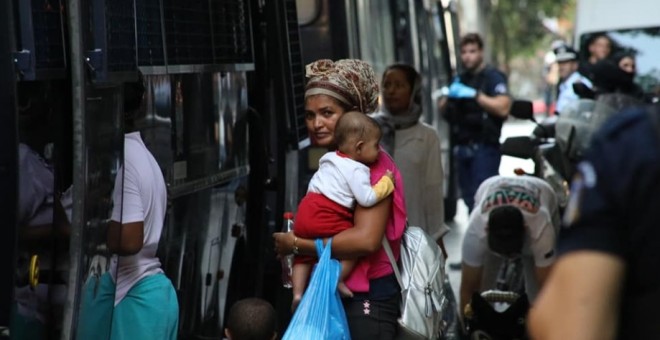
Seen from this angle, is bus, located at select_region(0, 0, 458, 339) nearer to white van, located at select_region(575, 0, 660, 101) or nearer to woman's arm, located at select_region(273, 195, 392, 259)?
woman's arm, located at select_region(273, 195, 392, 259)

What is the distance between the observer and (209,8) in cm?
685

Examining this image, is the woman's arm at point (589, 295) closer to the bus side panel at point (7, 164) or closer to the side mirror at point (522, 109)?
the bus side panel at point (7, 164)

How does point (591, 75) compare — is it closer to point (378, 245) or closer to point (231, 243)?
point (231, 243)

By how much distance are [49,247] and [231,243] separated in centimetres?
292

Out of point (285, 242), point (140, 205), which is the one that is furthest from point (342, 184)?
point (140, 205)

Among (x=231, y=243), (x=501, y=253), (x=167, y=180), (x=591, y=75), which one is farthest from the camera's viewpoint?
(x=591, y=75)

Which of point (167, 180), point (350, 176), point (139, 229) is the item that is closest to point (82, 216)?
point (139, 229)

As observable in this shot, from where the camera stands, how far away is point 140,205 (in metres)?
5.40

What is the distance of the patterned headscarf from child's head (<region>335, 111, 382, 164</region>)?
0.30 meters

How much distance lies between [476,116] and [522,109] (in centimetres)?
313

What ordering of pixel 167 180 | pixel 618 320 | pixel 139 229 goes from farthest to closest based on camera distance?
pixel 167 180 < pixel 139 229 < pixel 618 320

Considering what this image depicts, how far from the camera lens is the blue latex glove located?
13398 mm

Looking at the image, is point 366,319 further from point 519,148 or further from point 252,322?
point 519,148

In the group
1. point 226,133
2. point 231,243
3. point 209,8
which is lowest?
point 231,243
